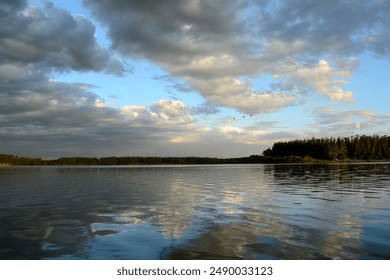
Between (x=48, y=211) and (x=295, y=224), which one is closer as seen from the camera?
(x=295, y=224)

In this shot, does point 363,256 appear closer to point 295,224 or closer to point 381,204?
point 295,224

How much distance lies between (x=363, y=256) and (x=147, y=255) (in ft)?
28.9

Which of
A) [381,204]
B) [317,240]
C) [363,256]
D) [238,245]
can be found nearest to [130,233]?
[238,245]

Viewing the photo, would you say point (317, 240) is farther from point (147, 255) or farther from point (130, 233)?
point (130, 233)

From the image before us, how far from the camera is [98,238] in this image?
17703mm

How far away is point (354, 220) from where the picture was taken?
2155 centimetres

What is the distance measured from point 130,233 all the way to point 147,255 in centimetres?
447

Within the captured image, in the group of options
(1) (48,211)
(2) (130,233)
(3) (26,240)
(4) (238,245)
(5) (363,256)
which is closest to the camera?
(5) (363,256)
